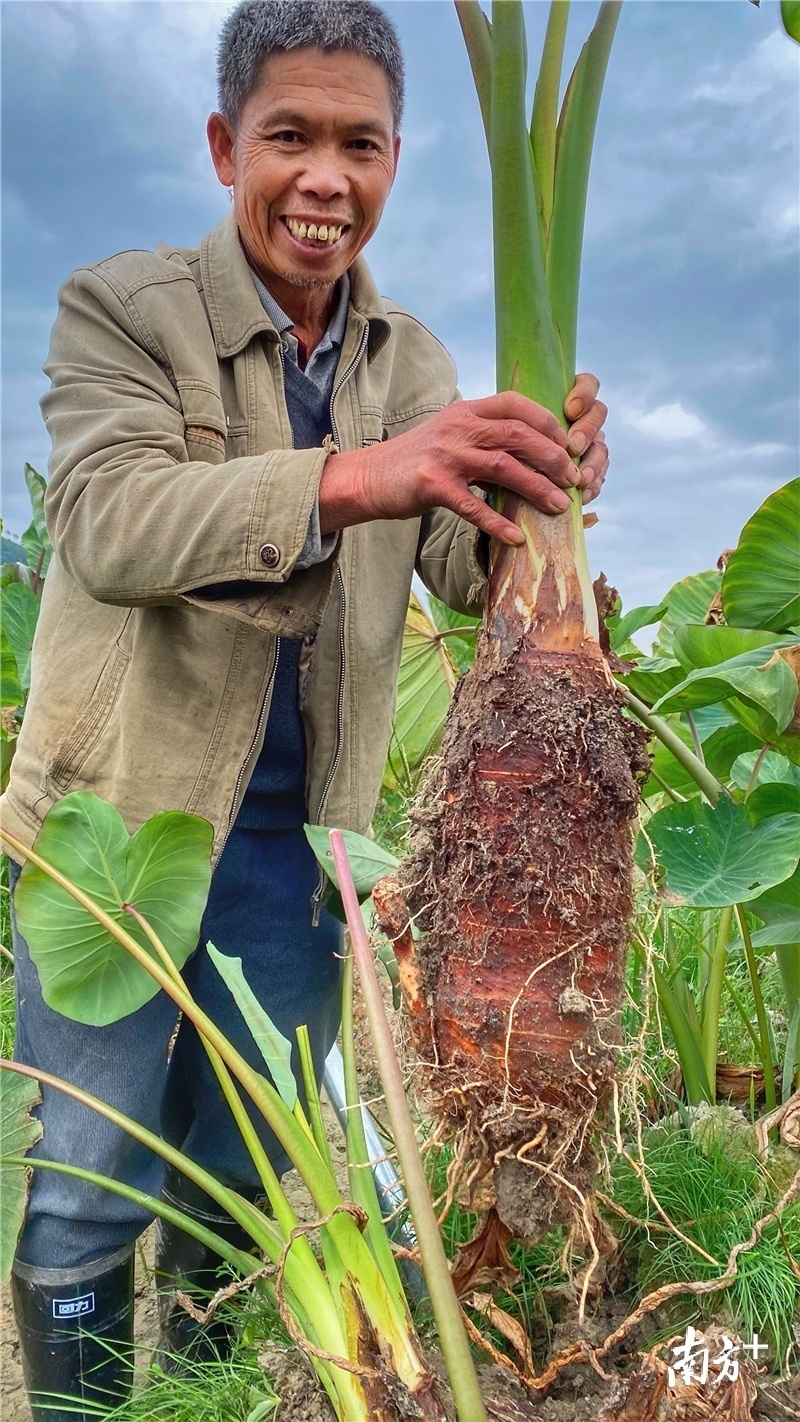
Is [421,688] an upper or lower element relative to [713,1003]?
upper

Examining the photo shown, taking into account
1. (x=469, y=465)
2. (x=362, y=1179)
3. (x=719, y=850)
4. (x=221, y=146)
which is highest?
(x=221, y=146)

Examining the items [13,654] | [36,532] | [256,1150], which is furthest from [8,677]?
[256,1150]

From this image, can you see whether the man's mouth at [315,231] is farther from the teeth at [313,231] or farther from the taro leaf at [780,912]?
the taro leaf at [780,912]

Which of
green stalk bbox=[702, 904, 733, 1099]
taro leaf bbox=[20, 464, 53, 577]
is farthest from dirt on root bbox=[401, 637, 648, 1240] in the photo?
taro leaf bbox=[20, 464, 53, 577]

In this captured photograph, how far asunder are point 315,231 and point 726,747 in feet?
3.42

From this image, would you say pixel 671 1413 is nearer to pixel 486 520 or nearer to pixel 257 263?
pixel 486 520

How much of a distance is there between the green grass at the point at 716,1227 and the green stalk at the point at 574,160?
1.08 metres

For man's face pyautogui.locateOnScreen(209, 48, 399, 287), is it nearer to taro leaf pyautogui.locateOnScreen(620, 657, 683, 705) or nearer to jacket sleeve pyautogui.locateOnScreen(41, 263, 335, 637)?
A: jacket sleeve pyautogui.locateOnScreen(41, 263, 335, 637)

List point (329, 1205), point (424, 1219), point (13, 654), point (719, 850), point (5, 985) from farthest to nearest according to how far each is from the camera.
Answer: point (13, 654) → point (5, 985) → point (719, 850) → point (329, 1205) → point (424, 1219)

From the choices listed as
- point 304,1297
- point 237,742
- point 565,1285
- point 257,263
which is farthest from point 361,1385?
point 257,263

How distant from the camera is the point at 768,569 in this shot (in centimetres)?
162

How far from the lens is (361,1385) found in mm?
985

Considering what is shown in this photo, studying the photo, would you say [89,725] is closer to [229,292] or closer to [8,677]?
[229,292]

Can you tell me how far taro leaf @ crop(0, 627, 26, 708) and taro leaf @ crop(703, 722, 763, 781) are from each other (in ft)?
8.07
